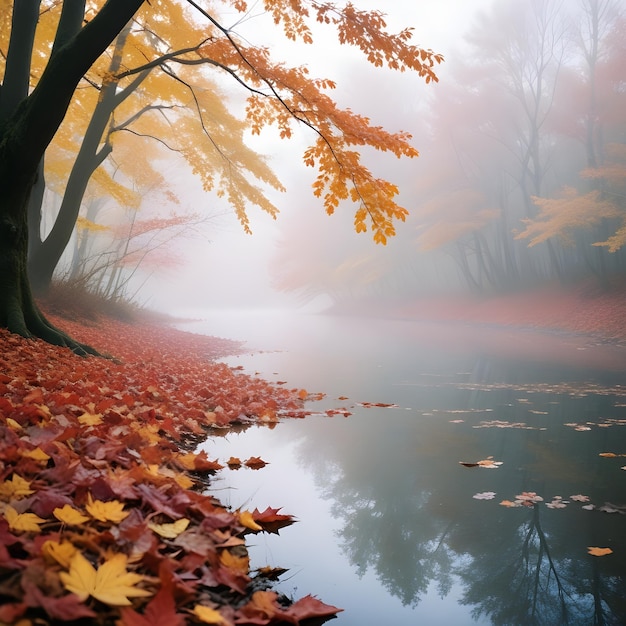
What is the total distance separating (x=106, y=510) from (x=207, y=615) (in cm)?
59

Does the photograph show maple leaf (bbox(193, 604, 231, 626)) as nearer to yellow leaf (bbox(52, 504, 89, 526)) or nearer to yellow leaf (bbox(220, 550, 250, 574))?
yellow leaf (bbox(220, 550, 250, 574))

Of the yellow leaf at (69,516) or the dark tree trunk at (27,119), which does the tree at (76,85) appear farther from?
the yellow leaf at (69,516)

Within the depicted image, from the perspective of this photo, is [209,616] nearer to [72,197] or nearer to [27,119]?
[27,119]

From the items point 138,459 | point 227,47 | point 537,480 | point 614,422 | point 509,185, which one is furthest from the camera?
point 509,185

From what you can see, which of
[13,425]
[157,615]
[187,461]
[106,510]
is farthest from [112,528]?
[187,461]

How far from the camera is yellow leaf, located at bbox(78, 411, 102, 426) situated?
9.08 ft

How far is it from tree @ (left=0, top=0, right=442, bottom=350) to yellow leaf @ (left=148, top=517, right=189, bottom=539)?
3508 mm

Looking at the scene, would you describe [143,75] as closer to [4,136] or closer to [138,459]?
[4,136]

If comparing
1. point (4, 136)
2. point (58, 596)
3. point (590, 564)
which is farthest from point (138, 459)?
point (4, 136)

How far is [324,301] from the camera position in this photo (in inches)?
3027

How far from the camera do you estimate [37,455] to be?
192 centimetres

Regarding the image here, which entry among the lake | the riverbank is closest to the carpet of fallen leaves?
the lake

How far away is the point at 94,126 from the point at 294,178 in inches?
1243

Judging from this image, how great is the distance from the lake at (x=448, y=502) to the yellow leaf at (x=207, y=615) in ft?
1.68
